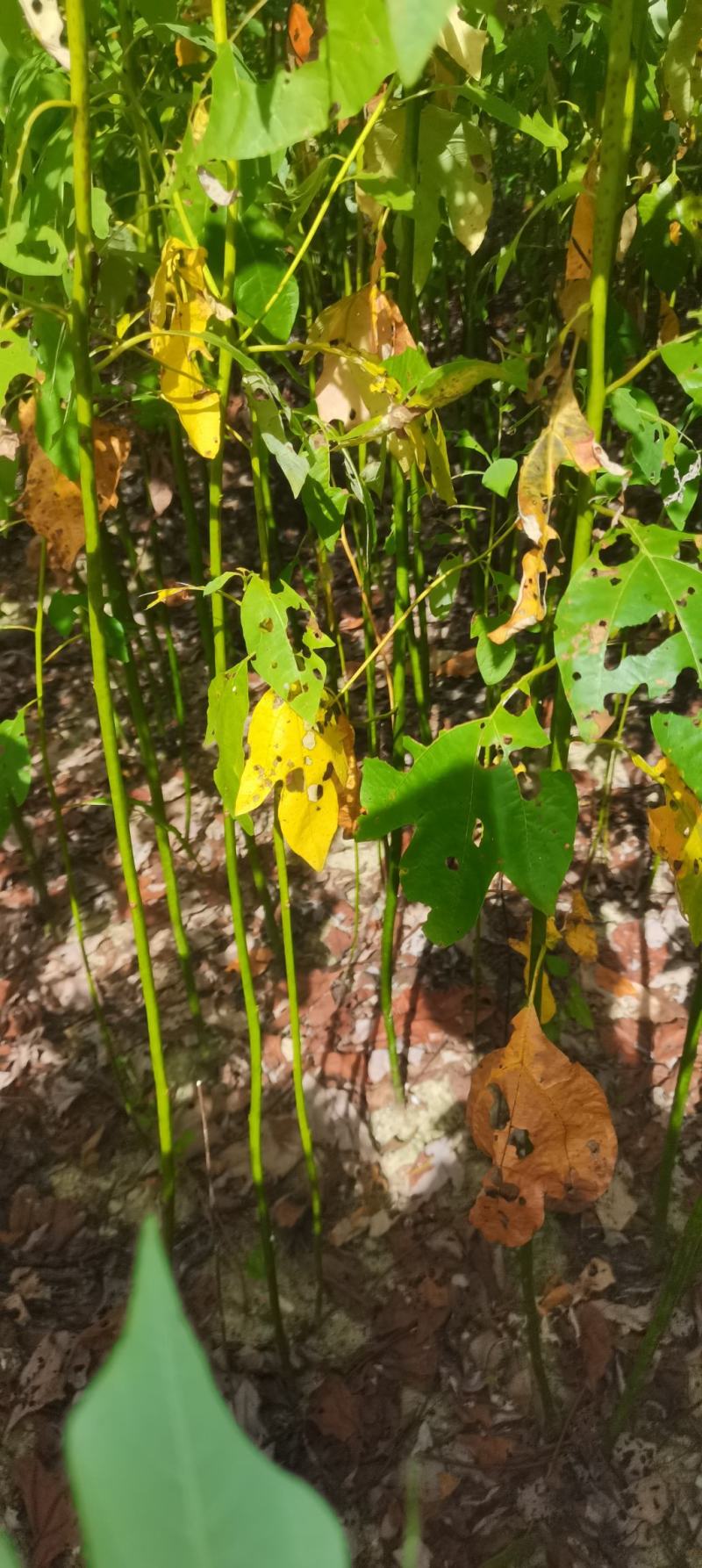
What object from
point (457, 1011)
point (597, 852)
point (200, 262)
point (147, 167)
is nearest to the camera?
point (200, 262)

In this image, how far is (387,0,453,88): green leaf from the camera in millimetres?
332

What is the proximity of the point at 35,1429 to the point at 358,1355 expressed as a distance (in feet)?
1.60

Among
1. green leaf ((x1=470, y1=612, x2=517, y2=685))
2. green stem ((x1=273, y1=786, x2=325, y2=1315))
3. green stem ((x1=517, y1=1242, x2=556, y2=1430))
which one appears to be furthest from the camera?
green stem ((x1=517, y1=1242, x2=556, y2=1430))

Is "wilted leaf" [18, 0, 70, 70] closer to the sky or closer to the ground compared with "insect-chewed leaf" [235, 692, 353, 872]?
closer to the sky

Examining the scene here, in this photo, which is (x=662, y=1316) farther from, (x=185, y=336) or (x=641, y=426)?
(x=185, y=336)

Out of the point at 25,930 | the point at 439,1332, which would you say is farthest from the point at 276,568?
the point at 439,1332

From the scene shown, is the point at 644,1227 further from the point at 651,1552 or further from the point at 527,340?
the point at 527,340

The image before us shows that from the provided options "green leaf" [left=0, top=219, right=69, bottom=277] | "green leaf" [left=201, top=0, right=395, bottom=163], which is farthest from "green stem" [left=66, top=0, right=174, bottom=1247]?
"green leaf" [left=201, top=0, right=395, bottom=163]

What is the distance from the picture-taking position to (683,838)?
A: 1.01 meters

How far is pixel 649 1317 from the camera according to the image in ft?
4.72

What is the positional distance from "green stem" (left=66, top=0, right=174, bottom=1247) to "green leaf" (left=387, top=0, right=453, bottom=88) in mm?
457

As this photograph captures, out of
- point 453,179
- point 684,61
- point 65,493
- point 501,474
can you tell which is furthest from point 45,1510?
point 684,61

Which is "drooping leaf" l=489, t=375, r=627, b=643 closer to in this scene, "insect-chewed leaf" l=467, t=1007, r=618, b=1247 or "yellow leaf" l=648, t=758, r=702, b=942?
"yellow leaf" l=648, t=758, r=702, b=942

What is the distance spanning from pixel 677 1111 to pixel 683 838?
379 mm
